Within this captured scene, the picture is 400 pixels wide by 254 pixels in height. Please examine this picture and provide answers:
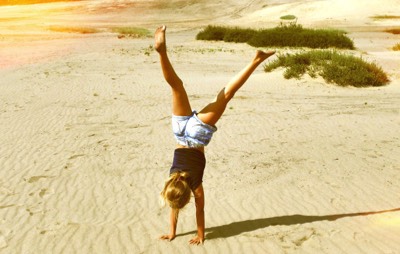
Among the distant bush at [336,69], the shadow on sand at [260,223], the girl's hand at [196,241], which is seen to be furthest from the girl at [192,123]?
the distant bush at [336,69]

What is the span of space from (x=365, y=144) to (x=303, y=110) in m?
2.97

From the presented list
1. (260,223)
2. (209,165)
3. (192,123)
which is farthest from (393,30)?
(192,123)

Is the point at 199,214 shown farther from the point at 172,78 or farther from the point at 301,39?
the point at 301,39

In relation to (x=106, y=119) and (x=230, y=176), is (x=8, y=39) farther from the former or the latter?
(x=230, y=176)

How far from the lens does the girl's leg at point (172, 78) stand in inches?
174

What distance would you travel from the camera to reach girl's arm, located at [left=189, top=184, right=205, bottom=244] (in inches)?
192

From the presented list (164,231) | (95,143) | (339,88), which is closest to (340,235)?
(164,231)

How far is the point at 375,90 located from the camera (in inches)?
572

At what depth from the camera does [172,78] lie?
180 inches

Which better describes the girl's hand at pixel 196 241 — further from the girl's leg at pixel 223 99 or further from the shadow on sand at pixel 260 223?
the girl's leg at pixel 223 99

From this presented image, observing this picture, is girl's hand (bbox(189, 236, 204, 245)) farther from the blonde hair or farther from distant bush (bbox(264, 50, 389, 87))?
distant bush (bbox(264, 50, 389, 87))

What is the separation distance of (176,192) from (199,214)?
0.80 metres

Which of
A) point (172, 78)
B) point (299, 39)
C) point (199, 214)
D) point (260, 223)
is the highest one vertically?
point (172, 78)

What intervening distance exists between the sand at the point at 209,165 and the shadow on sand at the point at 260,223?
1 centimetres
